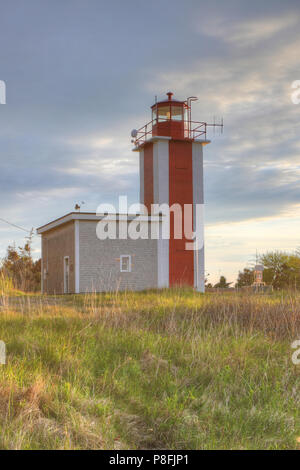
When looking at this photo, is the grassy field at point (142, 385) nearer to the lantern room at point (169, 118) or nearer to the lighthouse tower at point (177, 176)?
the lighthouse tower at point (177, 176)

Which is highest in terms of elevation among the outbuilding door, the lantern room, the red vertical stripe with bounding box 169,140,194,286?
the lantern room

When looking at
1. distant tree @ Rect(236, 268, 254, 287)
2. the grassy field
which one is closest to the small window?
distant tree @ Rect(236, 268, 254, 287)

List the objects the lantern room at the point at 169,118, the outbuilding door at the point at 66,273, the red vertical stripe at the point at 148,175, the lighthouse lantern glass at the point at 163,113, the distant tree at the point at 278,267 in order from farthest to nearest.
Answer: the red vertical stripe at the point at 148,175, the lighthouse lantern glass at the point at 163,113, the lantern room at the point at 169,118, the outbuilding door at the point at 66,273, the distant tree at the point at 278,267

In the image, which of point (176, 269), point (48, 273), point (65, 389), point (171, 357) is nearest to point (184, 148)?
point (176, 269)

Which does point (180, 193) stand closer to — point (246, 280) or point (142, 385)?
point (246, 280)

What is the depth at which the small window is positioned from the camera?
75.1 ft

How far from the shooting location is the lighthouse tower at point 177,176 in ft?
79.7

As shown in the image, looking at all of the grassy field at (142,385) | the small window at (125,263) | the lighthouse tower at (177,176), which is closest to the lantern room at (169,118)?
the lighthouse tower at (177,176)

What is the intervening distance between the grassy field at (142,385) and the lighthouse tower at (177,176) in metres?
16.7

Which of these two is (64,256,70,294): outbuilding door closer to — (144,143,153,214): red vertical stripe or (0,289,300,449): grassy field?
(144,143,153,214): red vertical stripe

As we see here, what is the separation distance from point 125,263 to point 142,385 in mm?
18057

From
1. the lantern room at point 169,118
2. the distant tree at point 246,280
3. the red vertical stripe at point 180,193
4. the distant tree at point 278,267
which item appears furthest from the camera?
the lantern room at point 169,118

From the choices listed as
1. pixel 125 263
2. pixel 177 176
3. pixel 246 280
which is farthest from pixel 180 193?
pixel 246 280

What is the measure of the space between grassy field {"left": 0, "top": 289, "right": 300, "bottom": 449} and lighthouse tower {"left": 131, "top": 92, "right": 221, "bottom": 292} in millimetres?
16674
